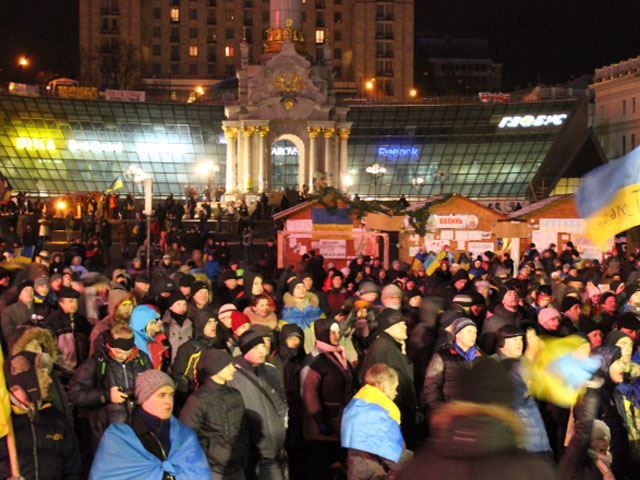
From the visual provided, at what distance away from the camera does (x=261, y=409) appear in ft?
28.9

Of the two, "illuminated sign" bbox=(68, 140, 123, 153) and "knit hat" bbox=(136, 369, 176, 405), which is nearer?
"knit hat" bbox=(136, 369, 176, 405)

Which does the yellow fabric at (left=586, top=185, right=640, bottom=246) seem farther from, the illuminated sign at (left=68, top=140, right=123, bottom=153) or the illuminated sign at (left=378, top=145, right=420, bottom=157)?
the illuminated sign at (left=378, top=145, right=420, bottom=157)

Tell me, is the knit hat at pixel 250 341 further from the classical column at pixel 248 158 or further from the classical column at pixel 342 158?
the classical column at pixel 342 158

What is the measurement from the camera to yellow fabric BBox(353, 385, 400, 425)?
7.77 m

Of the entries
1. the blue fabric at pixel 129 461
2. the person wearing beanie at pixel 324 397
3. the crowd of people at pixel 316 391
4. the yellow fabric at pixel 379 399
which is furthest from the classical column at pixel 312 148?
the blue fabric at pixel 129 461

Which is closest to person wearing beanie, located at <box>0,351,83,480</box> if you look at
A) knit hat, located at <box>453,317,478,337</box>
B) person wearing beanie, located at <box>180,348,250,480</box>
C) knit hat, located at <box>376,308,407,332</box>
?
person wearing beanie, located at <box>180,348,250,480</box>

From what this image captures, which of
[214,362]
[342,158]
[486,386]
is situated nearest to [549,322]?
[214,362]

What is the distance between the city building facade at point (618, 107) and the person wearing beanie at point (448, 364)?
63.1m

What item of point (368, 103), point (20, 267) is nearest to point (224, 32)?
point (368, 103)

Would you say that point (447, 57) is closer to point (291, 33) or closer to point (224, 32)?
point (224, 32)

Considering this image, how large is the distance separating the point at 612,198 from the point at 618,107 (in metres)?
65.8

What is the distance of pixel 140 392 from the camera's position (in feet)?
22.8

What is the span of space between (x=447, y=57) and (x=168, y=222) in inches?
4388

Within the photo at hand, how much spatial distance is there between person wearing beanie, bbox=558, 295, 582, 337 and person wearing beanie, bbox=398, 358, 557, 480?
6859mm
